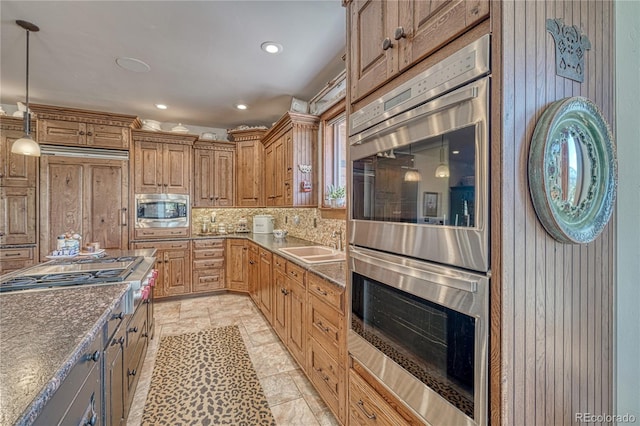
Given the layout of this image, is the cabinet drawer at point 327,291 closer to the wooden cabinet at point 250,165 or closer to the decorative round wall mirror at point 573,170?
the decorative round wall mirror at point 573,170

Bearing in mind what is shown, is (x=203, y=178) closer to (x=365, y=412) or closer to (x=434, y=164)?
(x=365, y=412)

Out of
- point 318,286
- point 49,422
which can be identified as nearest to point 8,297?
point 49,422

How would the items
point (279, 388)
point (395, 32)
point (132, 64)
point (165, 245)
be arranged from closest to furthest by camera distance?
point (395, 32) < point (279, 388) < point (132, 64) < point (165, 245)

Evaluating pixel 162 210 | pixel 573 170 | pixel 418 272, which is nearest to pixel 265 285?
pixel 162 210

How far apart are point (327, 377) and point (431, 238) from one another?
134 cm

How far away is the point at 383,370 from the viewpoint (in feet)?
4.13

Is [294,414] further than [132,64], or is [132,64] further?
[132,64]

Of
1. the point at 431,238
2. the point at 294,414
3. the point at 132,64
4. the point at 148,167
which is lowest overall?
the point at 294,414

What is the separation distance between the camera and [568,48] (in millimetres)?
955

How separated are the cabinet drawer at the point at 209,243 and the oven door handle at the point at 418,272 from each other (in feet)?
11.4

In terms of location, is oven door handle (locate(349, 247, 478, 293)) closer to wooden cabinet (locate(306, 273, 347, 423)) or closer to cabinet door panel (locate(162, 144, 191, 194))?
wooden cabinet (locate(306, 273, 347, 423))

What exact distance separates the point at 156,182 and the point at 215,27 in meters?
2.71

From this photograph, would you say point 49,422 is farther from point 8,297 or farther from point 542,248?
point 542,248

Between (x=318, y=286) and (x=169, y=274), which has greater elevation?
(x=318, y=286)
